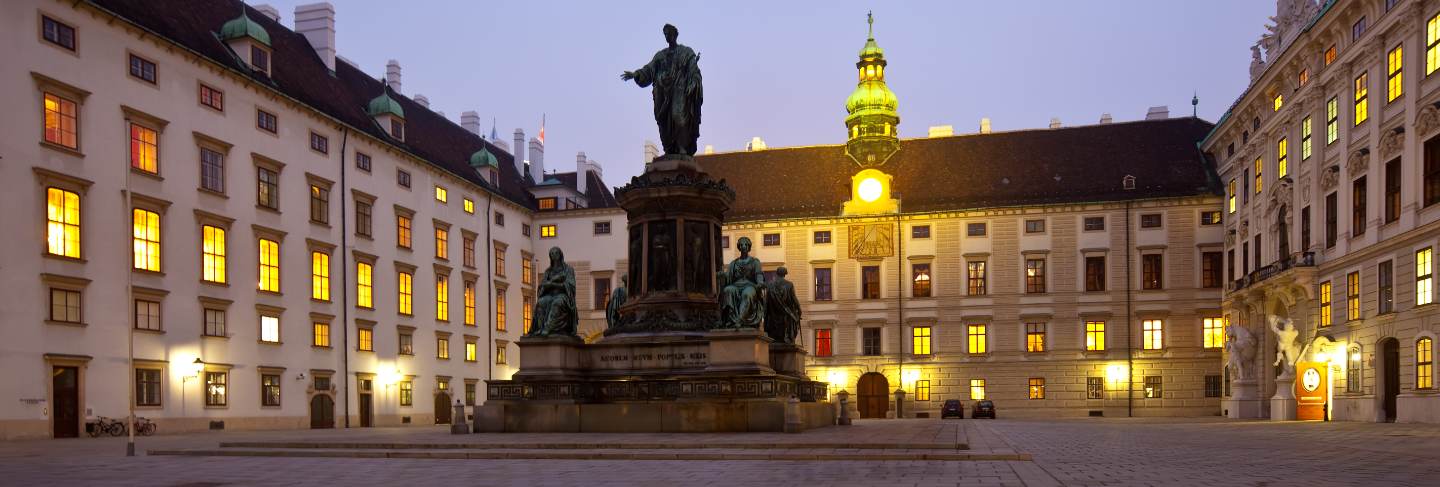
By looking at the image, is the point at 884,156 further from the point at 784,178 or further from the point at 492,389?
the point at 492,389

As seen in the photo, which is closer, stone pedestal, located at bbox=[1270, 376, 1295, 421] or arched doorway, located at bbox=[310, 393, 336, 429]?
stone pedestal, located at bbox=[1270, 376, 1295, 421]

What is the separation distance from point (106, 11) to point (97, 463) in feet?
71.2

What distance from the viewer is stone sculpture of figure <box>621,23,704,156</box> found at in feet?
82.8

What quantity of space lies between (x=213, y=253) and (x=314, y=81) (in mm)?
12326

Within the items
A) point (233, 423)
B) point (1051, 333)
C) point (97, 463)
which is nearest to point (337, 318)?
point (233, 423)

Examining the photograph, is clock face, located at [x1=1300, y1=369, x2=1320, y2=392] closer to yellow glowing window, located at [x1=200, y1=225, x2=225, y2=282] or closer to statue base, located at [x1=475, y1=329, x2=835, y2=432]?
statue base, located at [x1=475, y1=329, x2=835, y2=432]

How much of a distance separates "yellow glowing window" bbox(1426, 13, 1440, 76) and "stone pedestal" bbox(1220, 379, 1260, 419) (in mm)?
19348

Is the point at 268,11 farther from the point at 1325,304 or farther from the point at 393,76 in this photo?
the point at 1325,304

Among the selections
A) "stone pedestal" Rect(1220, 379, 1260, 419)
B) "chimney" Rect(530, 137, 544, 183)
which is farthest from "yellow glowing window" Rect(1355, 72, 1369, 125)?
"chimney" Rect(530, 137, 544, 183)

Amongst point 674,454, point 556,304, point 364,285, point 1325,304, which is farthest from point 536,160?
point 674,454

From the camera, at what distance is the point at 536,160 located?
7256 cm

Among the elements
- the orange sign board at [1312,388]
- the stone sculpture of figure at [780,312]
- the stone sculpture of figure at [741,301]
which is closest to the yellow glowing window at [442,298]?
the stone sculpture of figure at [780,312]

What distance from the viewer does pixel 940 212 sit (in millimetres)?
62938

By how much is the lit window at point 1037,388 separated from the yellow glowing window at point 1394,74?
92.3 feet
